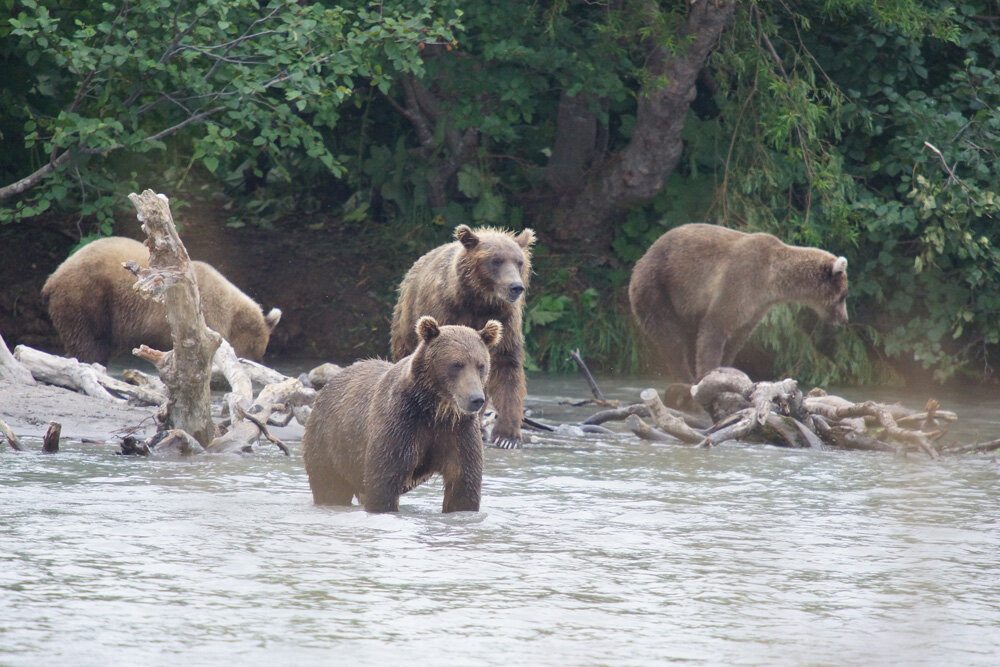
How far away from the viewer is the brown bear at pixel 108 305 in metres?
10.6

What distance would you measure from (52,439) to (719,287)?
18.3 ft

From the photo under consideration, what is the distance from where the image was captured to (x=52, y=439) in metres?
7.23

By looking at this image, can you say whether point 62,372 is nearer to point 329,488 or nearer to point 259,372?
point 259,372

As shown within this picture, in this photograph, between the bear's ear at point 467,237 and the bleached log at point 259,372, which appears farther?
the bleached log at point 259,372

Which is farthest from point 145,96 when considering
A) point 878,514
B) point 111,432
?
point 878,514

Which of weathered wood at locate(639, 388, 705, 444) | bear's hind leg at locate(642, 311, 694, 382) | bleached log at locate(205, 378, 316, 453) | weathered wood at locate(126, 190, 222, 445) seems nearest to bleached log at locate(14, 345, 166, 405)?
bleached log at locate(205, 378, 316, 453)

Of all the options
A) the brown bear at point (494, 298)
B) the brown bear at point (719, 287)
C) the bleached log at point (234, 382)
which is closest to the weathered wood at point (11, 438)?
the bleached log at point (234, 382)

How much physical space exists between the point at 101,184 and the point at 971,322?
28.6ft

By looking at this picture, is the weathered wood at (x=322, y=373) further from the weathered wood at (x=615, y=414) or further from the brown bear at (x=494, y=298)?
the weathered wood at (x=615, y=414)

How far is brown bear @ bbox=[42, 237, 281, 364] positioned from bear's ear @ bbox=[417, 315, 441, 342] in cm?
536

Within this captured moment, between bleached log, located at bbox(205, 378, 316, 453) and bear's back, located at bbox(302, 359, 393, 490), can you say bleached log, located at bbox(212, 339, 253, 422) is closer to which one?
bleached log, located at bbox(205, 378, 316, 453)

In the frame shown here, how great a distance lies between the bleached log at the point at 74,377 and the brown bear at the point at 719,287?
172 inches

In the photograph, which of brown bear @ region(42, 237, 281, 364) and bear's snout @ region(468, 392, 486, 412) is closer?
bear's snout @ region(468, 392, 486, 412)

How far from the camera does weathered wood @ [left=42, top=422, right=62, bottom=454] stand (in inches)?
282
